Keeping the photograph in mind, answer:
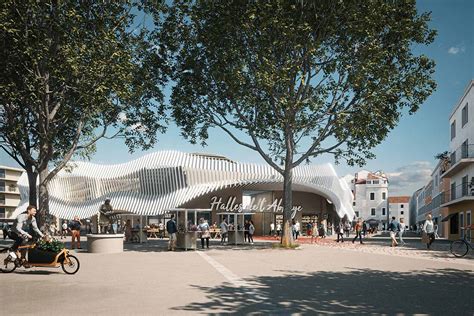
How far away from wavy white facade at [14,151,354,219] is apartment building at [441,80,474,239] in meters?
11.8

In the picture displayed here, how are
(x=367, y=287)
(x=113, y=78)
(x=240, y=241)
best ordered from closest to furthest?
(x=367, y=287), (x=113, y=78), (x=240, y=241)

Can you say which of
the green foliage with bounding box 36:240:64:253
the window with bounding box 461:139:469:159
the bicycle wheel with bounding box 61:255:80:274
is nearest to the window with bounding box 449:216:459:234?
the window with bounding box 461:139:469:159

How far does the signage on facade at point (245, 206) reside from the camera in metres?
49.6

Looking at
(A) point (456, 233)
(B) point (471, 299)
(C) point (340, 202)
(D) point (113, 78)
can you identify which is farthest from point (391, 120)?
(C) point (340, 202)

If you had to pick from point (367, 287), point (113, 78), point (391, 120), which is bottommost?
point (367, 287)

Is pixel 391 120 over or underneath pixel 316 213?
over

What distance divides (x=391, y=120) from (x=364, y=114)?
1.66 metres

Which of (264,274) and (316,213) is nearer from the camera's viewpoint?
(264,274)

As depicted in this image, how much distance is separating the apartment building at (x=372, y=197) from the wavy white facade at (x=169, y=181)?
5818 centimetres

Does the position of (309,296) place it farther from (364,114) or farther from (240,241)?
(240,241)

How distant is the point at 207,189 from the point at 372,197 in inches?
3041

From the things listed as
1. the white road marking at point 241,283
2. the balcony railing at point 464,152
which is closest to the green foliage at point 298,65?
the white road marking at point 241,283

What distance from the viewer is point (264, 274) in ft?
43.9

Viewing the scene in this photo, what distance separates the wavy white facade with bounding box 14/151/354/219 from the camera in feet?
158
